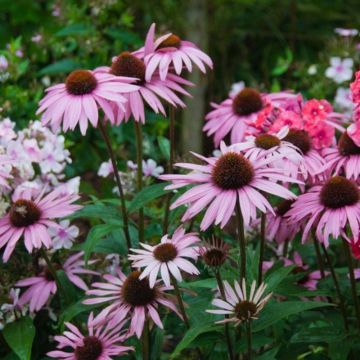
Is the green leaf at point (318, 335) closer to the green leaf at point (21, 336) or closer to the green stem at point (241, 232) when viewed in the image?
the green stem at point (241, 232)

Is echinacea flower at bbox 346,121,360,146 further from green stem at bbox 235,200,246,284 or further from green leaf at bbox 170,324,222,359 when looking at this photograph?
green leaf at bbox 170,324,222,359

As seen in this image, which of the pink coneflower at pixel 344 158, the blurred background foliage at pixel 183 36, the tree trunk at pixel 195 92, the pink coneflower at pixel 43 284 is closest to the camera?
the pink coneflower at pixel 344 158

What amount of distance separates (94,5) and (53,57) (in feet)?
1.38

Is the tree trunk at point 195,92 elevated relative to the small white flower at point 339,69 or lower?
lower

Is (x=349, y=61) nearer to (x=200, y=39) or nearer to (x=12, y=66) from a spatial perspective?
(x=12, y=66)

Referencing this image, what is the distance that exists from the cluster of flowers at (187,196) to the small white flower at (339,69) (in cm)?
109

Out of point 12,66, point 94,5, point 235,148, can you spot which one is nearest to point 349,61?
point 94,5

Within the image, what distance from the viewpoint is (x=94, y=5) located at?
239 cm

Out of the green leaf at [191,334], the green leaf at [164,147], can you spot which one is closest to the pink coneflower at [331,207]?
the green leaf at [191,334]

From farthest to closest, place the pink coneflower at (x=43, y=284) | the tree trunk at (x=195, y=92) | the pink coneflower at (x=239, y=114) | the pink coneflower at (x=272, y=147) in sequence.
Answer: the tree trunk at (x=195, y=92) → the pink coneflower at (x=239, y=114) → the pink coneflower at (x=43, y=284) → the pink coneflower at (x=272, y=147)

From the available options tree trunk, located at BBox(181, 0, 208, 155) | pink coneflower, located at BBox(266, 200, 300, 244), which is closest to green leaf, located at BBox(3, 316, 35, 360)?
pink coneflower, located at BBox(266, 200, 300, 244)

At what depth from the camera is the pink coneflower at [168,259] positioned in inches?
49.3

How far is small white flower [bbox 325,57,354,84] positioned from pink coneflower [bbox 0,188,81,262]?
58.5 inches

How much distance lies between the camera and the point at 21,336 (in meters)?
1.50
